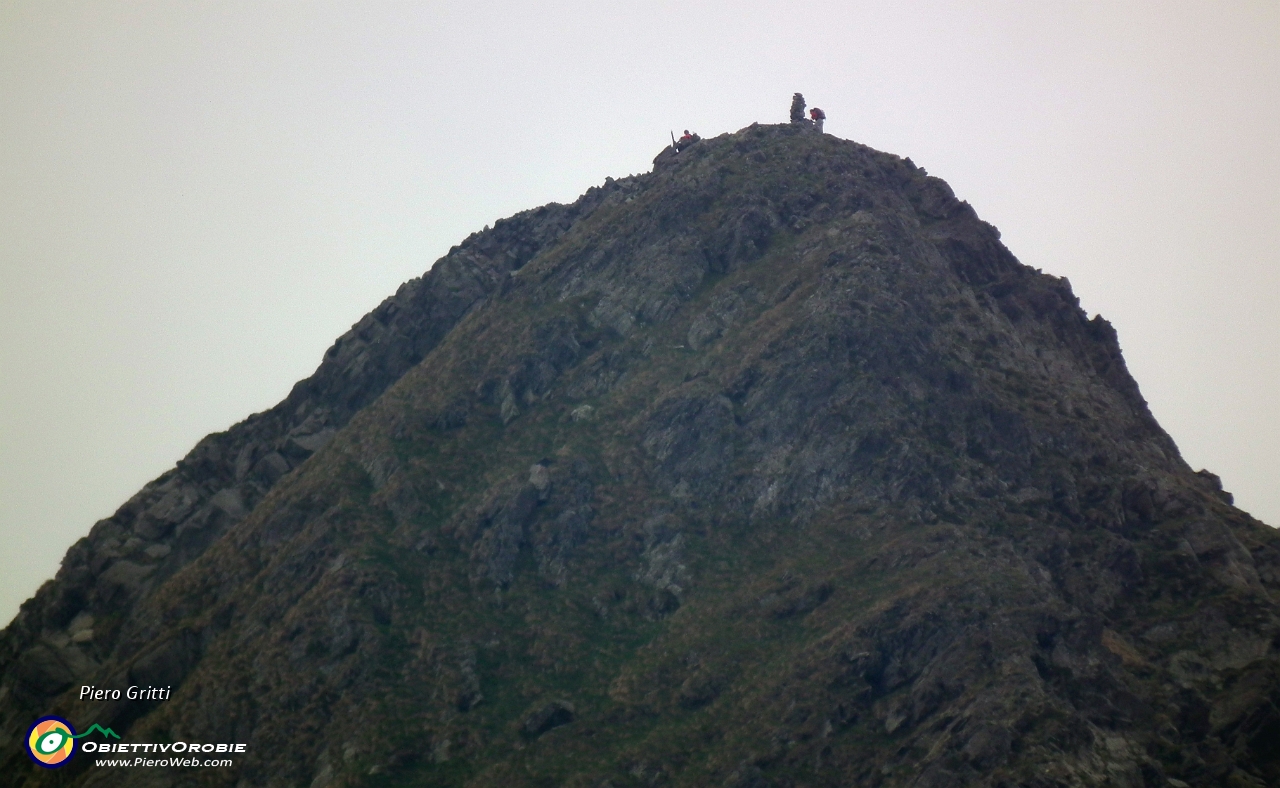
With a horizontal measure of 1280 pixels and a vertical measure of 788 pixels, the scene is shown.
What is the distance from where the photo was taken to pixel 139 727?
6756 centimetres

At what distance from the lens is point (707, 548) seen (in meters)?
72.5

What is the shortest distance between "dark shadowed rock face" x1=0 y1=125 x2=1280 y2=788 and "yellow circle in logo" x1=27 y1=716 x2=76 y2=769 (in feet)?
2.98

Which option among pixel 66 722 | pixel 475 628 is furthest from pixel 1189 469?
pixel 66 722

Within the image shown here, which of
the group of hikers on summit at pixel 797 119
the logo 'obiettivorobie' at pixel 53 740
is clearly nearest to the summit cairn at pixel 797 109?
the group of hikers on summit at pixel 797 119

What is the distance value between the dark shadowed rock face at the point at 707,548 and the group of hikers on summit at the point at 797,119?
14.2 meters

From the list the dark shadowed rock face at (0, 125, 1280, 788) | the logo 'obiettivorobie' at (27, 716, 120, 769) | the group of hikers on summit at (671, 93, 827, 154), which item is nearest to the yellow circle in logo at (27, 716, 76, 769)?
the logo 'obiettivorobie' at (27, 716, 120, 769)

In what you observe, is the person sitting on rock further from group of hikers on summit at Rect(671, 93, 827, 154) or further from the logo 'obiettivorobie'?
the logo 'obiettivorobie'

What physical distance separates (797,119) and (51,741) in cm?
8195

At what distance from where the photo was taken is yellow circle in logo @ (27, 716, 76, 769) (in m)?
69.8

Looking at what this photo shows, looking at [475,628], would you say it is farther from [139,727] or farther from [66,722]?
[66,722]

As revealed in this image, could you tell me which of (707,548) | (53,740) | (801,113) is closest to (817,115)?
(801,113)

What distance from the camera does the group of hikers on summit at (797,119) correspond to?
115 meters

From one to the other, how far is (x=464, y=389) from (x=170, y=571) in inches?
948

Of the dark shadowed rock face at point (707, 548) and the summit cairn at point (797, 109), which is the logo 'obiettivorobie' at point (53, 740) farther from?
the summit cairn at point (797, 109)
